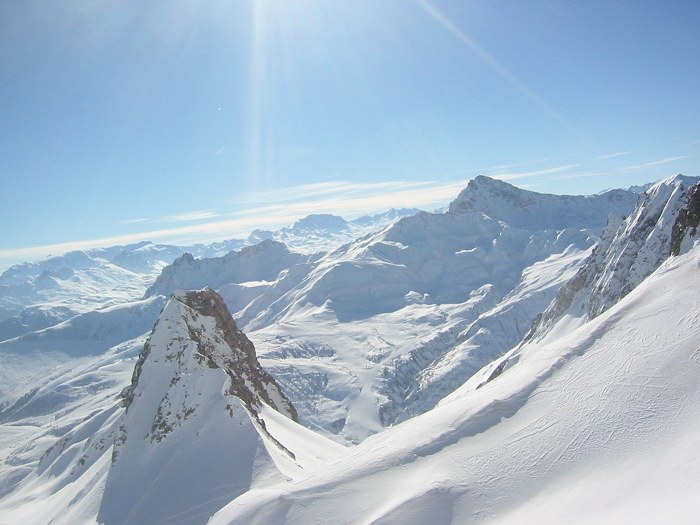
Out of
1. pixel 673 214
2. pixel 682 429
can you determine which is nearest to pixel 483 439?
pixel 682 429

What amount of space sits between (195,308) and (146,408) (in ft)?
44.6

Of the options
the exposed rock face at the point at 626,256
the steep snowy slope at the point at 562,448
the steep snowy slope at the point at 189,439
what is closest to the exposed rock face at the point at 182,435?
the steep snowy slope at the point at 189,439

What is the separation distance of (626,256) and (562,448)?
303 ft

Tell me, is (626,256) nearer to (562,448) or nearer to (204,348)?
(204,348)

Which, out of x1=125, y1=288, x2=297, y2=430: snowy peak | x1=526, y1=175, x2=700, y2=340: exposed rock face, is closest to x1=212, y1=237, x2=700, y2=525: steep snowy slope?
x1=125, y1=288, x2=297, y2=430: snowy peak

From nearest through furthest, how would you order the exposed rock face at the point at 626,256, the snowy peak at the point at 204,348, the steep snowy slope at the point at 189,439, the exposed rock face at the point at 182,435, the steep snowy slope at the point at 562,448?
the steep snowy slope at the point at 562,448, the exposed rock face at the point at 182,435, the steep snowy slope at the point at 189,439, the snowy peak at the point at 204,348, the exposed rock face at the point at 626,256

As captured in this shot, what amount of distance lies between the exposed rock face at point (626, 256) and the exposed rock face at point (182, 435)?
65866 millimetres

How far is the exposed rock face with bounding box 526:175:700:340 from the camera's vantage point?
88500 mm

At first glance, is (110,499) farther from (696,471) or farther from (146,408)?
(696,471)

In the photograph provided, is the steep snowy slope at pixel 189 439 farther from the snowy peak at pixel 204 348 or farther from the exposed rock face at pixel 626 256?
the exposed rock face at pixel 626 256

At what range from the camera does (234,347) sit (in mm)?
58875

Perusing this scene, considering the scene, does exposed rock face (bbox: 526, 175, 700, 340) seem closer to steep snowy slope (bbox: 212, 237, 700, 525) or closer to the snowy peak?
steep snowy slope (bbox: 212, 237, 700, 525)

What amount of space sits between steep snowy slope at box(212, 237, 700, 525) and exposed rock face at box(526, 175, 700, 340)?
170ft

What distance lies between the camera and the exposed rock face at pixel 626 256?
88.5 meters
